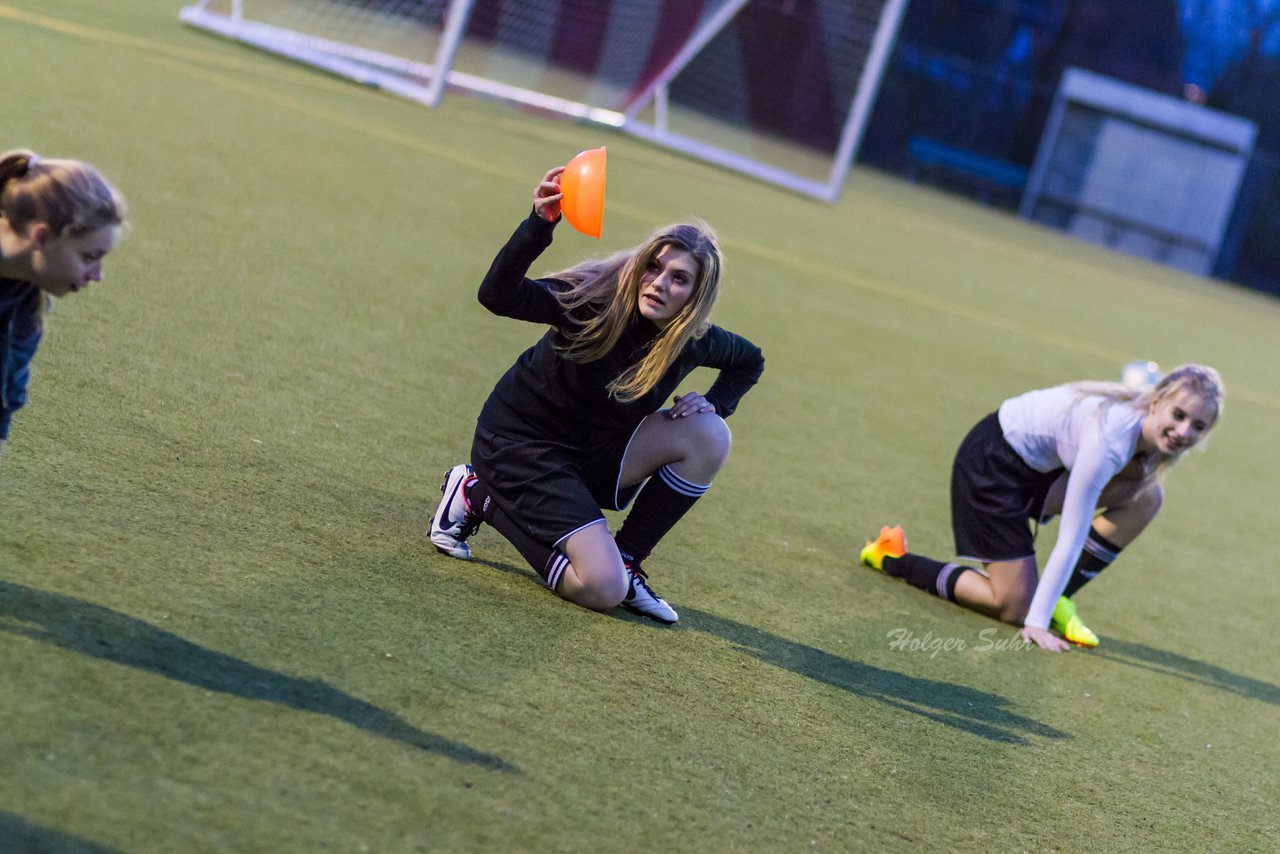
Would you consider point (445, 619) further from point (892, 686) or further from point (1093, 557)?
point (1093, 557)

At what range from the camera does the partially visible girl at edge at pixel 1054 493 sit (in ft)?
13.9

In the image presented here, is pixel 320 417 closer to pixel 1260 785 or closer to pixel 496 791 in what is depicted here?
pixel 496 791

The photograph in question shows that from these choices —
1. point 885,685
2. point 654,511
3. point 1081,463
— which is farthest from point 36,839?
point 1081,463

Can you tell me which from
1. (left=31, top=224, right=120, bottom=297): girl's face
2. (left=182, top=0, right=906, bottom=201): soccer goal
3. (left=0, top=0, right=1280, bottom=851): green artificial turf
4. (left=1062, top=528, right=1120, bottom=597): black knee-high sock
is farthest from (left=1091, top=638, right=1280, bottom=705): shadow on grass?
(left=182, top=0, right=906, bottom=201): soccer goal

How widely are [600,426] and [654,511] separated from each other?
10.5 inches

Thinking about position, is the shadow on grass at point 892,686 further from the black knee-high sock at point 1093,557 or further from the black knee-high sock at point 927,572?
the black knee-high sock at point 1093,557

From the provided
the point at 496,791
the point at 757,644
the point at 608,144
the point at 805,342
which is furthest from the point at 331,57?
the point at 496,791

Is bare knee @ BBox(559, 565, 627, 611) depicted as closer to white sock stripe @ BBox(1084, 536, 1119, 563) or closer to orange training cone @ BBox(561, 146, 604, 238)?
orange training cone @ BBox(561, 146, 604, 238)

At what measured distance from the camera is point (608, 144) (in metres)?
14.4

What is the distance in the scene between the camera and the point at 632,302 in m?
3.45

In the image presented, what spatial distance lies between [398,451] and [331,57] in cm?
955

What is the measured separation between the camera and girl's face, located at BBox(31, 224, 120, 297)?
2430 millimetres

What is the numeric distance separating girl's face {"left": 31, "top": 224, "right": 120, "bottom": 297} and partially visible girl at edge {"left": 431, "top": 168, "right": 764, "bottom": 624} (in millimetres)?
929

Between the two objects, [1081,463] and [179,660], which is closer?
[179,660]
